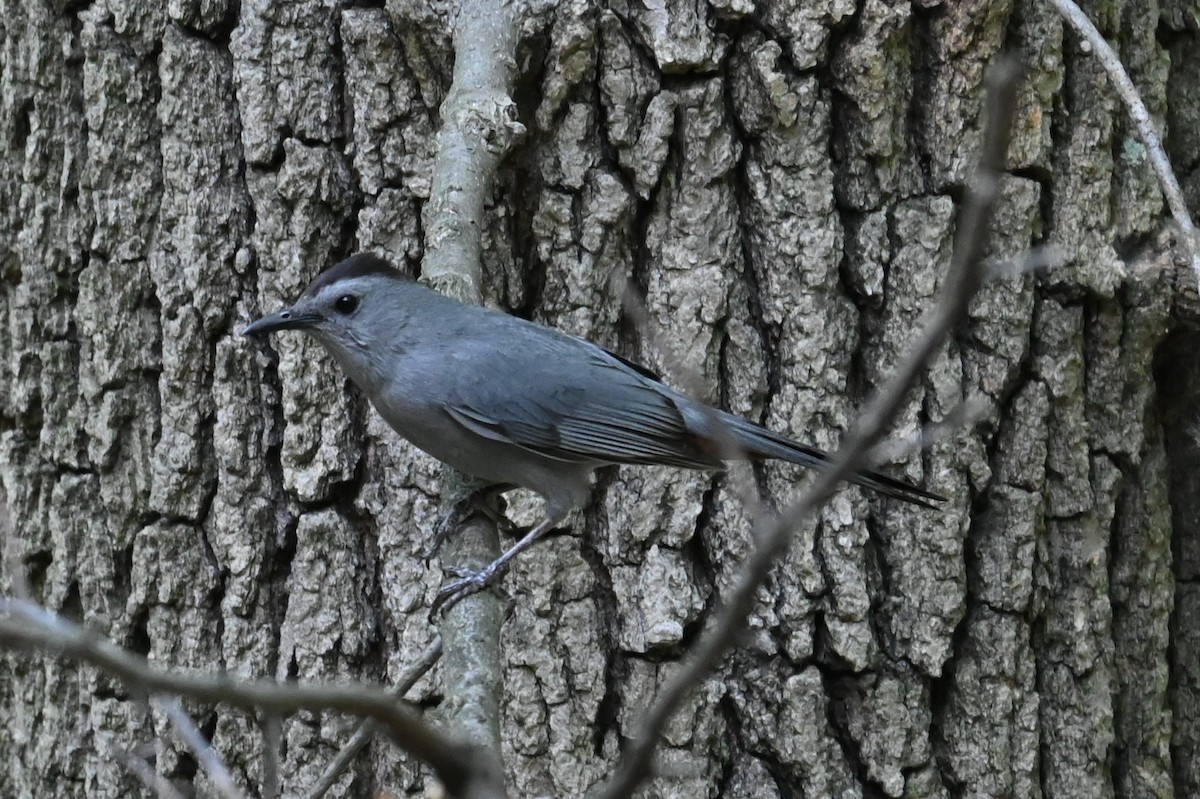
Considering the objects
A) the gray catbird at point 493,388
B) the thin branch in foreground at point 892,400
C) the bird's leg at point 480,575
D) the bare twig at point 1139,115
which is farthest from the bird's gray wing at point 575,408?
the thin branch in foreground at point 892,400

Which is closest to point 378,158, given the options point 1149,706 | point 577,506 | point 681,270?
point 681,270

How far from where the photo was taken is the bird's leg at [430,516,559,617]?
100 inches

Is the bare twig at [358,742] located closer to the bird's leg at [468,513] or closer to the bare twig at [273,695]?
the bird's leg at [468,513]

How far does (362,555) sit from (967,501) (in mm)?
1574

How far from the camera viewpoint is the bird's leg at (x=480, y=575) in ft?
8.37

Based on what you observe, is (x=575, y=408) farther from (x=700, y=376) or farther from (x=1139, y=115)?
(x=1139, y=115)

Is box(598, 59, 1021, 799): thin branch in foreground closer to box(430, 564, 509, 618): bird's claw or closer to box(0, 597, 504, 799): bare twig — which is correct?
box(0, 597, 504, 799): bare twig

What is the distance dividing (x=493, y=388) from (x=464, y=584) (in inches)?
31.1

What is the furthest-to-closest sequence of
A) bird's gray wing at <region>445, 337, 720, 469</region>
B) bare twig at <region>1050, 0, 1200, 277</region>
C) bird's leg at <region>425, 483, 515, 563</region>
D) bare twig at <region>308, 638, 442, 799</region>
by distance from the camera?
bird's gray wing at <region>445, 337, 720, 469</region> → bird's leg at <region>425, 483, 515, 563</region> → bare twig at <region>1050, 0, 1200, 277</region> → bare twig at <region>308, 638, 442, 799</region>

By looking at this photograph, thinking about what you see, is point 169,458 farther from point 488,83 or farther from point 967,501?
point 967,501

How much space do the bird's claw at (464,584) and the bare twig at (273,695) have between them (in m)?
1.46

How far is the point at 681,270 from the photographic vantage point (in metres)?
3.16

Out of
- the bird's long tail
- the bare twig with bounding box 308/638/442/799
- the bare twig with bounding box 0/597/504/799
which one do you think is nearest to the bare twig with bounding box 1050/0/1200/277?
the bird's long tail

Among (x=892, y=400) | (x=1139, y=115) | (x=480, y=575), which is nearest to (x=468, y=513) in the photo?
(x=480, y=575)
